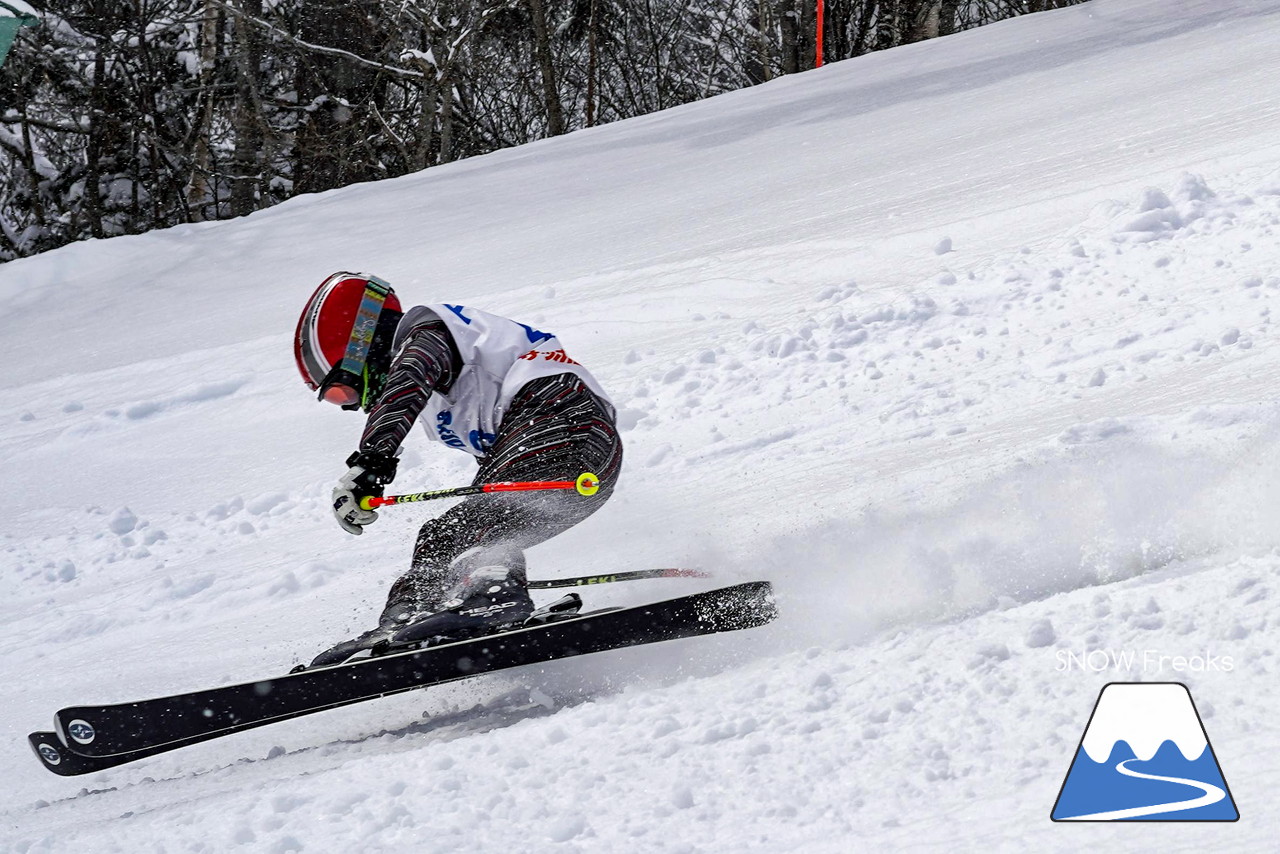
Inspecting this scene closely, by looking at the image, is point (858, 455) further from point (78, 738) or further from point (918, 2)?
point (918, 2)

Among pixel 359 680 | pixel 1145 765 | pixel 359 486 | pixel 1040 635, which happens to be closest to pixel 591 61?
pixel 359 486

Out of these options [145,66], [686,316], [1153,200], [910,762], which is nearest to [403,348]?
[910,762]

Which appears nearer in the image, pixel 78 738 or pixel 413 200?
pixel 78 738

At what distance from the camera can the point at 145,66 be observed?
1533 centimetres

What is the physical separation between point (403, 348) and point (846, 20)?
51.3 feet

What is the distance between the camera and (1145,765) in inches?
92.2

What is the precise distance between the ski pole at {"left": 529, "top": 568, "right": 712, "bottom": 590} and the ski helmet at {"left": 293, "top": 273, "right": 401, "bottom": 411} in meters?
0.82

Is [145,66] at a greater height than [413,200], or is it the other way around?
[145,66]

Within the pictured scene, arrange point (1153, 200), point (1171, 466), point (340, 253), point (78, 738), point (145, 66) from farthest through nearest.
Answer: point (145, 66) → point (340, 253) → point (1153, 200) → point (1171, 466) → point (78, 738)

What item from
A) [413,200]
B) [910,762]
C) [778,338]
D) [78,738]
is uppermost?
[413,200]

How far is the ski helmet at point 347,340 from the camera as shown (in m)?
3.71

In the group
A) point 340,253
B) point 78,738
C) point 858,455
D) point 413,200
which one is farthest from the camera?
point 413,200

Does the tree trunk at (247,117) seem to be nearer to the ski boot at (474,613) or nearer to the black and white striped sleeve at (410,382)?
the black and white striped sleeve at (410,382)

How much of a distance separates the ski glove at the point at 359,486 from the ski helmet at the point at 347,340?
44cm
